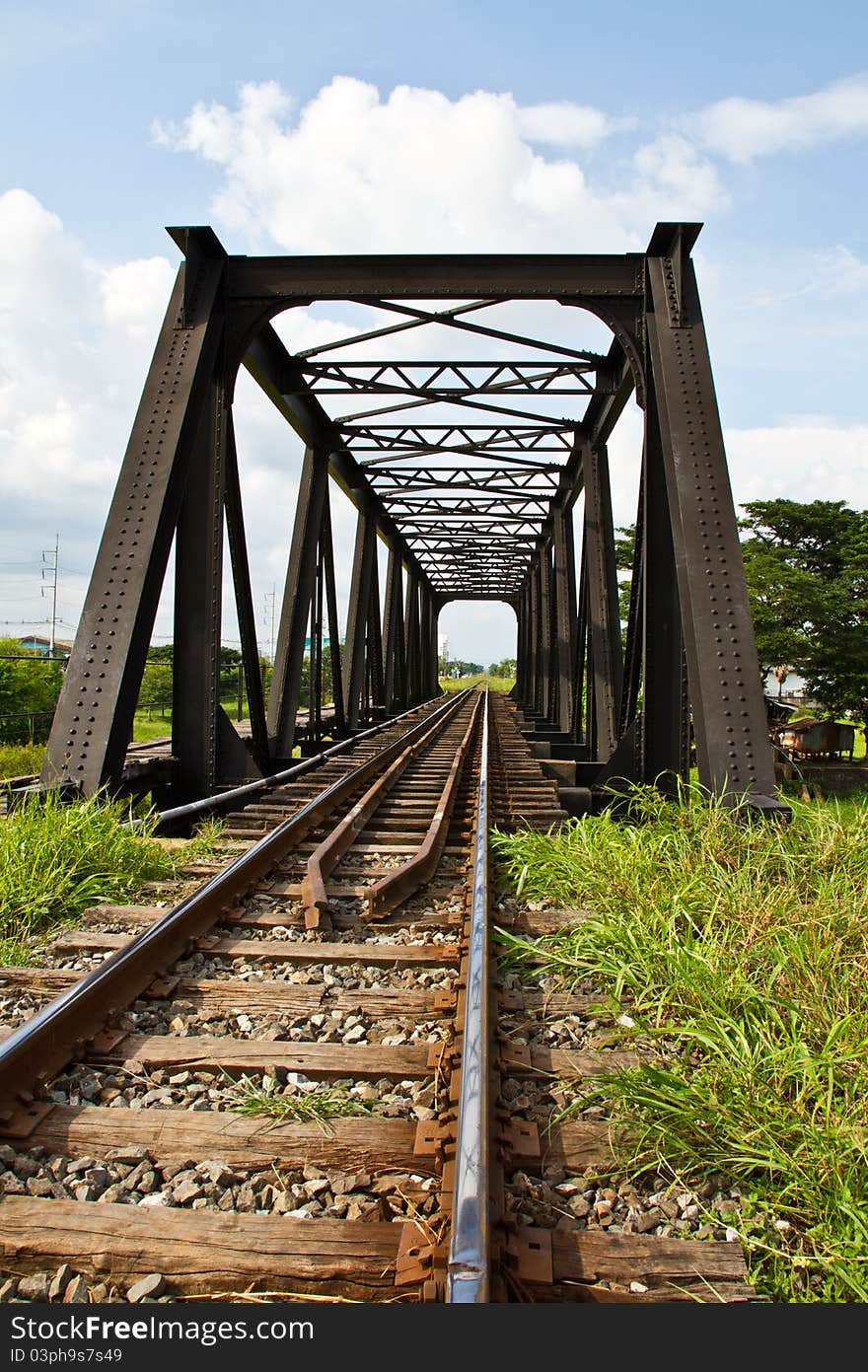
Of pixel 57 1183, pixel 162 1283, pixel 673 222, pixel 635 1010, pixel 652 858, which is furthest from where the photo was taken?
pixel 673 222

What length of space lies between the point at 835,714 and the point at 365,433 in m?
17.2

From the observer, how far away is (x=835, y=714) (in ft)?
79.5

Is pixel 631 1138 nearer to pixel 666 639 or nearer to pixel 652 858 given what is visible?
pixel 652 858

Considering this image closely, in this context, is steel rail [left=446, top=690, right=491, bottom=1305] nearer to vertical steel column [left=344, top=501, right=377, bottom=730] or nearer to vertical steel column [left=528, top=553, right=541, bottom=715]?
vertical steel column [left=344, top=501, right=377, bottom=730]

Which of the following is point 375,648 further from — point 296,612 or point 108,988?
point 108,988

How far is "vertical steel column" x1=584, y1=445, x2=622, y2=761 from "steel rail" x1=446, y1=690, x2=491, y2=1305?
24.9 ft

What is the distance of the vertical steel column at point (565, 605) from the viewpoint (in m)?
16.1

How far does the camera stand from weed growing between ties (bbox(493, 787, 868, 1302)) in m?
1.79

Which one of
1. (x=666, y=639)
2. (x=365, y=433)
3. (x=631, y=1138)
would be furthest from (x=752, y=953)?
(x=365, y=433)

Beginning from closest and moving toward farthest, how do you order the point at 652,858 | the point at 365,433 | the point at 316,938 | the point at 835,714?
the point at 316,938 < the point at 652,858 < the point at 365,433 < the point at 835,714

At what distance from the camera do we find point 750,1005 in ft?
8.61

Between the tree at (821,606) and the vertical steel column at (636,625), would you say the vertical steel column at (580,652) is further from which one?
the tree at (821,606)

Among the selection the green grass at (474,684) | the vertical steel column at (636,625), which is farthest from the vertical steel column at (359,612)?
the green grass at (474,684)

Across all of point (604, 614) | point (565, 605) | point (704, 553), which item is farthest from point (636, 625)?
point (565, 605)
